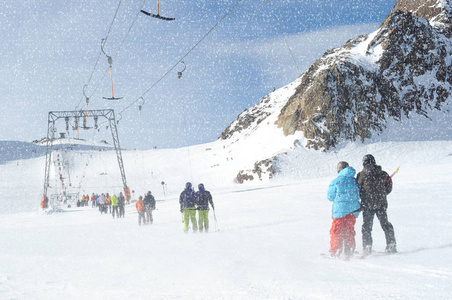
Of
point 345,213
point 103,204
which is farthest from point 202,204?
point 103,204

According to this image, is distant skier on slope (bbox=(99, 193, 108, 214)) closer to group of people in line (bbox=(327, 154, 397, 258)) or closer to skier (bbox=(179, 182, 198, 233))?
skier (bbox=(179, 182, 198, 233))

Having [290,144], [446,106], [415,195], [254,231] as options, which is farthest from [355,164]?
[254,231]

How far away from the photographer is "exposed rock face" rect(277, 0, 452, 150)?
59219mm

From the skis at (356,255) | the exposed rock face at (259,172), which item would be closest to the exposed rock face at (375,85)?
the exposed rock face at (259,172)

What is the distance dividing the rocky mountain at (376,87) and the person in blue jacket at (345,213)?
2036 inches

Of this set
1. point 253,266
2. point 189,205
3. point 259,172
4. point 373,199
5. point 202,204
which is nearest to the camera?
point 253,266

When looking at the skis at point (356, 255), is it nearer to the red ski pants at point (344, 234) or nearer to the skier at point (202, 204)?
the red ski pants at point (344, 234)

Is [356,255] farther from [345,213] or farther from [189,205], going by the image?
[189,205]

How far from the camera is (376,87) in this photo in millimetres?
61000

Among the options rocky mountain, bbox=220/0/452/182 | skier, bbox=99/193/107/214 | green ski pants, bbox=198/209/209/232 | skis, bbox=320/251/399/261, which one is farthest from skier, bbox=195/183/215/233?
rocky mountain, bbox=220/0/452/182

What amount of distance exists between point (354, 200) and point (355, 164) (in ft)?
157

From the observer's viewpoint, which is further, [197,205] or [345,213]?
[197,205]

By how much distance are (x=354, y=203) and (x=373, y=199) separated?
41 centimetres

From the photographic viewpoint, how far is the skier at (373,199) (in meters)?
6.97
